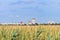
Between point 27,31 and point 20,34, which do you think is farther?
point 27,31

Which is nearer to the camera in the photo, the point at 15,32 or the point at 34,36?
the point at 15,32

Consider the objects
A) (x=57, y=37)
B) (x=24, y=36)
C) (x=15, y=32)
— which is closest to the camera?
(x=57, y=37)

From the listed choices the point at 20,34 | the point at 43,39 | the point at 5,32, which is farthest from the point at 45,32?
the point at 5,32

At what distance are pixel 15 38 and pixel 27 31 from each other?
1.19 meters

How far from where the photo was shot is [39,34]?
8547 mm

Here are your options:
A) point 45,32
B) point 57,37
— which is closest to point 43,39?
point 45,32

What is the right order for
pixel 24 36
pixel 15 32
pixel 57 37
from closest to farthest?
pixel 57 37 → pixel 15 32 → pixel 24 36

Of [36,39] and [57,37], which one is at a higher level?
[57,37]

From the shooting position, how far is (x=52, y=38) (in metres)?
7.41

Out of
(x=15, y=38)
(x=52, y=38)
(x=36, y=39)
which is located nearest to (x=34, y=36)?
(x=36, y=39)

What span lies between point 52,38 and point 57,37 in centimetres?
16

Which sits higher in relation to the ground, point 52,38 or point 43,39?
point 52,38

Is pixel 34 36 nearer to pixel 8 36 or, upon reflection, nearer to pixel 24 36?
pixel 24 36

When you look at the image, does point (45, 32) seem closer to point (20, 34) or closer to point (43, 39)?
point (43, 39)
